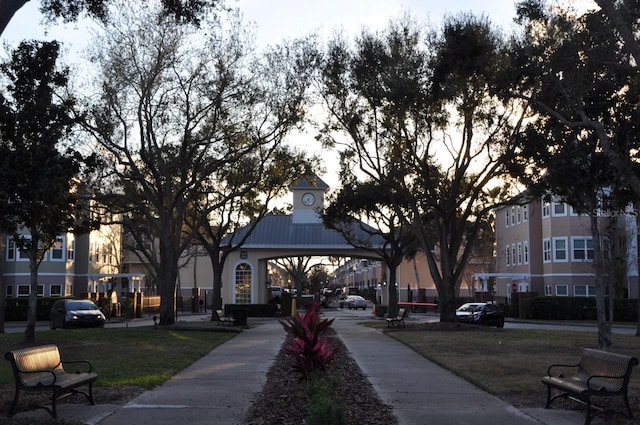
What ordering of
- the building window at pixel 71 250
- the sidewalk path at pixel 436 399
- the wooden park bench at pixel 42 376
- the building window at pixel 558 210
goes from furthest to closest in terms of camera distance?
1. the building window at pixel 71 250
2. the building window at pixel 558 210
3. the sidewalk path at pixel 436 399
4. the wooden park bench at pixel 42 376

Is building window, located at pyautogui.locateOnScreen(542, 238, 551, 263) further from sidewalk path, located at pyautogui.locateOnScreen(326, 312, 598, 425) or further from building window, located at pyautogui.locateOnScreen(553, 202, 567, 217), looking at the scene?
sidewalk path, located at pyautogui.locateOnScreen(326, 312, 598, 425)

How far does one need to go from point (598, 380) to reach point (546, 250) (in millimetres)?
43906

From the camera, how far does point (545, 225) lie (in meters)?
51.8

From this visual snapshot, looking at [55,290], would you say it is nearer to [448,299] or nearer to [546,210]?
[448,299]

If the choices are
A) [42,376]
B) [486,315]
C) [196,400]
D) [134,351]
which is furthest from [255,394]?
[486,315]

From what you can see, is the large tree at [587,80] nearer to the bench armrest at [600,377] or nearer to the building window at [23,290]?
the bench armrest at [600,377]

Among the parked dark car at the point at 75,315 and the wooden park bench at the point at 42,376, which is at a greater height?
the wooden park bench at the point at 42,376

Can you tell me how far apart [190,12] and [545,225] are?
4344 cm

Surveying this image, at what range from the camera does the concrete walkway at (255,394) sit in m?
9.29

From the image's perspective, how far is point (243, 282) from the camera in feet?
184

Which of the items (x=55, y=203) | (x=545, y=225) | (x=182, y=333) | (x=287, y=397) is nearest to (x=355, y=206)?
(x=182, y=333)

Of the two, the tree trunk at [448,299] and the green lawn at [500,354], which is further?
the tree trunk at [448,299]

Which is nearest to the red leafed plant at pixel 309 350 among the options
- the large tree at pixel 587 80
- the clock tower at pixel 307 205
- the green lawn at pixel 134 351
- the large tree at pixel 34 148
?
the green lawn at pixel 134 351

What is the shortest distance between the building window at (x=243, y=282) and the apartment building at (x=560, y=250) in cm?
2010
